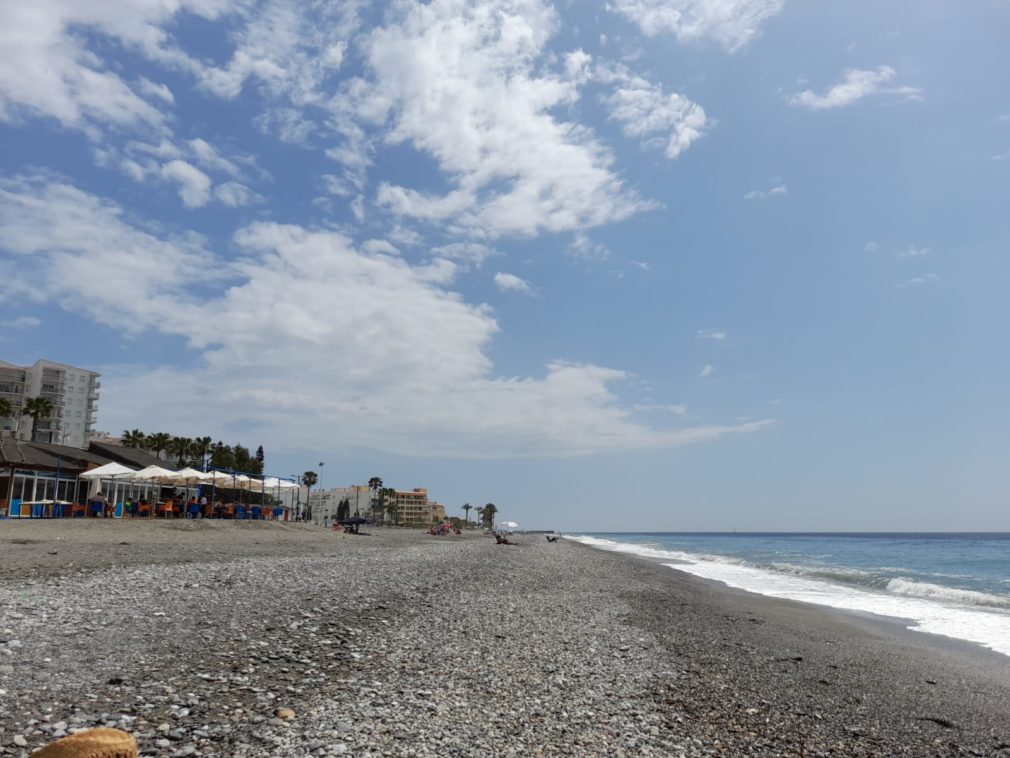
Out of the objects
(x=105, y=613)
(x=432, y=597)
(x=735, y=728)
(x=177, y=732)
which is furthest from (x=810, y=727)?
(x=105, y=613)

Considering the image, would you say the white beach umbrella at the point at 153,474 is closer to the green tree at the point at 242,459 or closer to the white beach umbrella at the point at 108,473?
the white beach umbrella at the point at 108,473

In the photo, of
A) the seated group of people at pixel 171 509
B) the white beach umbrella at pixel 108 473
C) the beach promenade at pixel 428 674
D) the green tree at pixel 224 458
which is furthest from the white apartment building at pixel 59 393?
the beach promenade at pixel 428 674

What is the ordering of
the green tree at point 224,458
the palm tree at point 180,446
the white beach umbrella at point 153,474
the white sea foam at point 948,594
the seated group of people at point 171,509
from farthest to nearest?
the green tree at point 224,458
the palm tree at point 180,446
the seated group of people at point 171,509
the white beach umbrella at point 153,474
the white sea foam at point 948,594

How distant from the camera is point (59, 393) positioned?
11894 cm

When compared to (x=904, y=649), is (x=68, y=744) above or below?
above

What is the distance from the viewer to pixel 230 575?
1523 cm

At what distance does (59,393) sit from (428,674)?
448ft

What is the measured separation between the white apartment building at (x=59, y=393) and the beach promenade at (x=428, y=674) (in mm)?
117597

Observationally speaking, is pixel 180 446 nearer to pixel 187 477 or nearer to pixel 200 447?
pixel 200 447

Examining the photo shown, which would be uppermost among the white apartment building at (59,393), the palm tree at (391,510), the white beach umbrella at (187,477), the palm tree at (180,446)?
the white apartment building at (59,393)

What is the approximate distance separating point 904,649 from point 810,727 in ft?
28.1

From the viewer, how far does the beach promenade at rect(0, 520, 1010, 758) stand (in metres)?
6.68

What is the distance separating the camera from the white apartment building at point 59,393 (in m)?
114

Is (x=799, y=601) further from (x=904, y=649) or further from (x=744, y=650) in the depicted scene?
(x=744, y=650)
